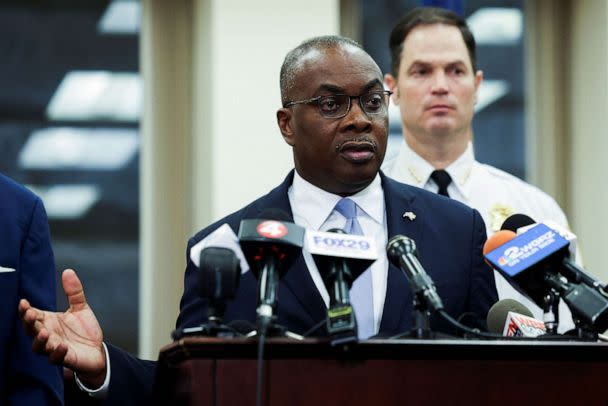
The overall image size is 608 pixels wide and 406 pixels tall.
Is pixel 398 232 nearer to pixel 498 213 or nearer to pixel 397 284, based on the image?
pixel 397 284

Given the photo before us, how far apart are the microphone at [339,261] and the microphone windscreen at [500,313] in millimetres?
614

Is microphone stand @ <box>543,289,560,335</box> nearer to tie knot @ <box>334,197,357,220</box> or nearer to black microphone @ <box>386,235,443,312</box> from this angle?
black microphone @ <box>386,235,443,312</box>

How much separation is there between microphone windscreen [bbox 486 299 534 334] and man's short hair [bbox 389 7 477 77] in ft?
6.41

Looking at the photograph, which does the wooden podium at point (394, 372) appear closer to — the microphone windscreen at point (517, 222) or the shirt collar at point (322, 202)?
the microphone windscreen at point (517, 222)

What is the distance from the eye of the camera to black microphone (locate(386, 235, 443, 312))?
2.62 metres

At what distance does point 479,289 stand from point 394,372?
0.87 meters

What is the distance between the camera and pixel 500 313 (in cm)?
314

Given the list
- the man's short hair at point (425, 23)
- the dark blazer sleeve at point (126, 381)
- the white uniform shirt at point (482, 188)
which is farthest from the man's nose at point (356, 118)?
the man's short hair at point (425, 23)

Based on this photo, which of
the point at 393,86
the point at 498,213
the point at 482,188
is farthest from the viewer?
the point at 393,86

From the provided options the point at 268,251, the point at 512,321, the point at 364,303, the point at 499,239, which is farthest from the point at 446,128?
the point at 268,251


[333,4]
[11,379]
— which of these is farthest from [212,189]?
[11,379]

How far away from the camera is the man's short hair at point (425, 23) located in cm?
498

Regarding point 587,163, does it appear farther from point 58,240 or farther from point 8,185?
point 8,185

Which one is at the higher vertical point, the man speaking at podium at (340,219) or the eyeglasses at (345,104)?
the eyeglasses at (345,104)
